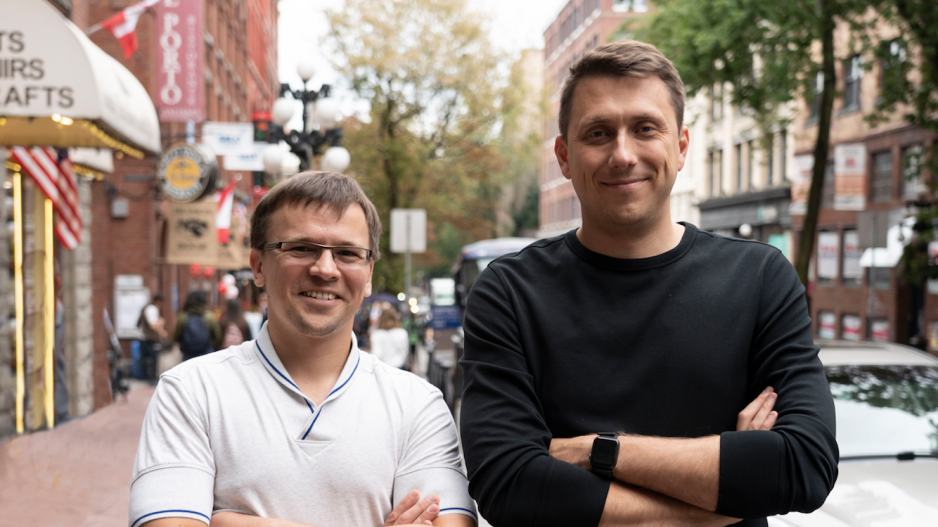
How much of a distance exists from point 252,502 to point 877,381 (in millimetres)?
4322

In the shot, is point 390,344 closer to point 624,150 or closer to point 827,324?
point 624,150

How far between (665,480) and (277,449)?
1004mm

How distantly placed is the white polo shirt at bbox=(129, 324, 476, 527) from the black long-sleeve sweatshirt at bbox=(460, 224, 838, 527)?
16 cm

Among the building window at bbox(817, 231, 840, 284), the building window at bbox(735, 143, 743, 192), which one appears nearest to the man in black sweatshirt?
the building window at bbox(817, 231, 840, 284)

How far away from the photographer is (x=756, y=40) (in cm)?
1528

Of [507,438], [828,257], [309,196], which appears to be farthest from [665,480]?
[828,257]

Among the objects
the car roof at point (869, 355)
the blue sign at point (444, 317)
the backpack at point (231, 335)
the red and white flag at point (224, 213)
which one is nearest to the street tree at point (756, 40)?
the backpack at point (231, 335)

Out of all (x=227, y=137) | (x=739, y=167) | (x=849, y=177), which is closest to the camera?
(x=227, y=137)

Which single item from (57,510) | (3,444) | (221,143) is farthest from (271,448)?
(221,143)

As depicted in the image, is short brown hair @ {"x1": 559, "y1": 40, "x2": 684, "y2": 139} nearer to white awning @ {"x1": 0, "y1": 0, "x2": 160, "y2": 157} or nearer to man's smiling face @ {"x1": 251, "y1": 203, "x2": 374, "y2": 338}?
Answer: man's smiling face @ {"x1": 251, "y1": 203, "x2": 374, "y2": 338}

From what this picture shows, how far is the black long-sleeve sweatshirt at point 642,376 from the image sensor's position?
2.30 m

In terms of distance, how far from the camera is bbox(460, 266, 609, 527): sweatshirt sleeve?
2.30 m

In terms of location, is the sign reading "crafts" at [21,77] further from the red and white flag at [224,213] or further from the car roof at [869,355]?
the red and white flag at [224,213]

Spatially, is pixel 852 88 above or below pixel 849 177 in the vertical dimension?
above
